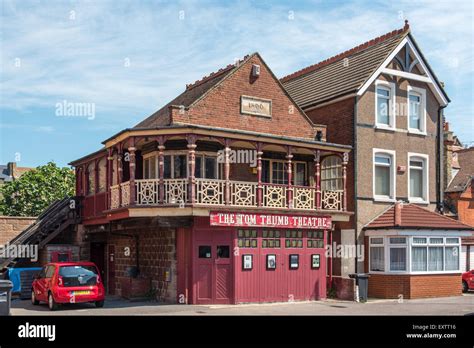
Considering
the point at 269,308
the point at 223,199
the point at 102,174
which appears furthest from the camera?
the point at 102,174

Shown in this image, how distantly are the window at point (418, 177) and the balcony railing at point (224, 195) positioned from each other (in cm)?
501

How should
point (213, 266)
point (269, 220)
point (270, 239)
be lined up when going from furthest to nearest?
point (270, 239) < point (269, 220) < point (213, 266)

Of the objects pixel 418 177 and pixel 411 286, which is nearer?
pixel 411 286

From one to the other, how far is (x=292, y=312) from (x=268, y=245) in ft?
11.4

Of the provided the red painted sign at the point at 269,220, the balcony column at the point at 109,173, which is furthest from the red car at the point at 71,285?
the red painted sign at the point at 269,220

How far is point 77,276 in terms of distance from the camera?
67.8 feet

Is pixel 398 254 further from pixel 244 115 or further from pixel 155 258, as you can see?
pixel 155 258

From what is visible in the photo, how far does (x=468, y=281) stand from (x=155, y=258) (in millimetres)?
14828

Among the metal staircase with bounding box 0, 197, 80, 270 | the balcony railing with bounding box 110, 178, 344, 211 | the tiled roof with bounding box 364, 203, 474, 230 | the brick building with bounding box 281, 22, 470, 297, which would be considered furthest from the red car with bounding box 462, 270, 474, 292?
the metal staircase with bounding box 0, 197, 80, 270

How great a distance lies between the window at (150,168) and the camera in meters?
24.6

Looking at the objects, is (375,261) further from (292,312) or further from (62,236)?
(62,236)

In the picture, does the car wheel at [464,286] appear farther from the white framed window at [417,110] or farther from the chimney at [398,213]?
the white framed window at [417,110]

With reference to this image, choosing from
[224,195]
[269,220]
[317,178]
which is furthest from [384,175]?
[224,195]
